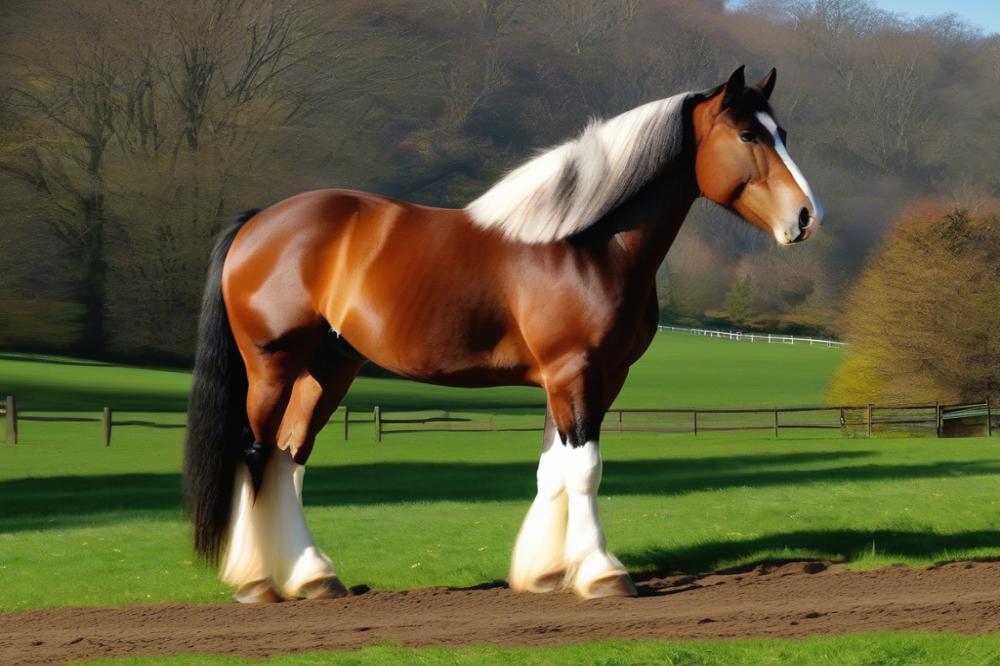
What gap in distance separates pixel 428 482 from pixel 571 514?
12029mm

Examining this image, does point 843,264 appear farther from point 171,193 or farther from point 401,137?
point 171,193

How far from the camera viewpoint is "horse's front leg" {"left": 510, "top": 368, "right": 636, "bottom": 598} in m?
6.97

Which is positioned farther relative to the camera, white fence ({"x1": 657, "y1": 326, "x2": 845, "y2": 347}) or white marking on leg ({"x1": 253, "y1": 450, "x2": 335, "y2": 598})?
white fence ({"x1": 657, "y1": 326, "x2": 845, "y2": 347})

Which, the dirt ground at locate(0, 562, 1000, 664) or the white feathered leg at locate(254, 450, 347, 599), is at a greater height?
the white feathered leg at locate(254, 450, 347, 599)

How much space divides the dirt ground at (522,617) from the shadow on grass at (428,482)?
600 cm

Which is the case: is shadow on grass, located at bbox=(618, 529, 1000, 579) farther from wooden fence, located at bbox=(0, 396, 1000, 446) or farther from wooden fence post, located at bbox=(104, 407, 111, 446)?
wooden fence, located at bbox=(0, 396, 1000, 446)

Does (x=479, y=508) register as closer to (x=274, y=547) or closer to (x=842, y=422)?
(x=274, y=547)

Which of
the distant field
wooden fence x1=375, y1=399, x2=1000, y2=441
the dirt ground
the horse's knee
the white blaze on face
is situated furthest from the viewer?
the distant field

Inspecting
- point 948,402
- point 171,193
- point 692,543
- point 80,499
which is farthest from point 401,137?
point 692,543

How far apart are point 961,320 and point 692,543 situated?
3047cm

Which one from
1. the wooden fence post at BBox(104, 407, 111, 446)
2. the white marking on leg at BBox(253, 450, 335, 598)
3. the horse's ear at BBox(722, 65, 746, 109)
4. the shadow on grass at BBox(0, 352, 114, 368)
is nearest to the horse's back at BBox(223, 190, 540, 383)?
the white marking on leg at BBox(253, 450, 335, 598)

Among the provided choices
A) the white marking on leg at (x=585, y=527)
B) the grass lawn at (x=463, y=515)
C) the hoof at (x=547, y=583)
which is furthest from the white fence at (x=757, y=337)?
the white marking on leg at (x=585, y=527)

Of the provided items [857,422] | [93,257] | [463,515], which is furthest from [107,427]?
[857,422]

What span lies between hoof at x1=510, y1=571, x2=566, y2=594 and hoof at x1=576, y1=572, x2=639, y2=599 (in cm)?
25
